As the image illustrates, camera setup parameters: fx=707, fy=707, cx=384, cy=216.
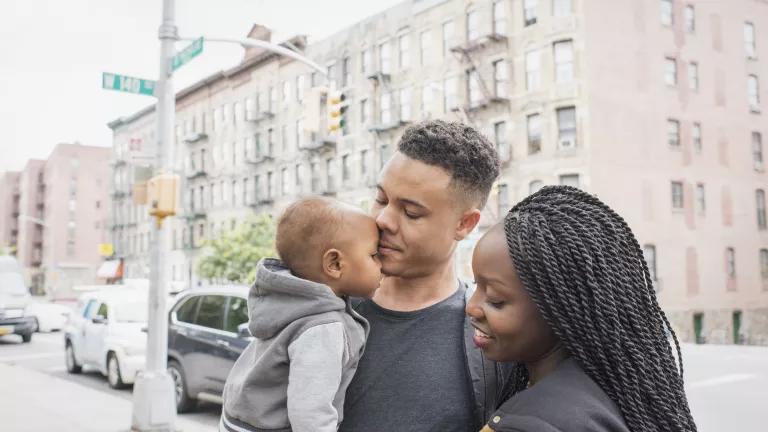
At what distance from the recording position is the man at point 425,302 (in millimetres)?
2154

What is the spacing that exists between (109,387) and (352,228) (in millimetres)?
13329

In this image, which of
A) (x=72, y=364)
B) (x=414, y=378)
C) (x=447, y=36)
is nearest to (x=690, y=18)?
(x=447, y=36)

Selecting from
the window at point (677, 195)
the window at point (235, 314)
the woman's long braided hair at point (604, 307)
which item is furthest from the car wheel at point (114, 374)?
the window at point (677, 195)

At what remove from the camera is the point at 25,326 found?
22.7 metres

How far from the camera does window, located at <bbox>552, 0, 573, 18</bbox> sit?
1136 inches

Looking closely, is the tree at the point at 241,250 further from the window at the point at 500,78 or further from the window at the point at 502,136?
the window at the point at 500,78

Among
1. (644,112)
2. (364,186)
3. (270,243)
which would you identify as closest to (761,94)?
(644,112)

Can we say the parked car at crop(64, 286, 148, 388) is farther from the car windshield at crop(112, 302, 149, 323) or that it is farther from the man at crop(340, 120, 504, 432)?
the man at crop(340, 120, 504, 432)

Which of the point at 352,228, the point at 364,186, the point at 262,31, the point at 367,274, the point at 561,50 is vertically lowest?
the point at 367,274

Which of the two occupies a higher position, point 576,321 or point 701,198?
point 701,198

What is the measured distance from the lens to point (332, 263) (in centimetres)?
234

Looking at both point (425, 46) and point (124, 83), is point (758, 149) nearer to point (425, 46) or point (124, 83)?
point (425, 46)

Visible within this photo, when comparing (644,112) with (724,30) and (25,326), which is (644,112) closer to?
(724,30)

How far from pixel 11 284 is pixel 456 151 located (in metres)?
24.5
